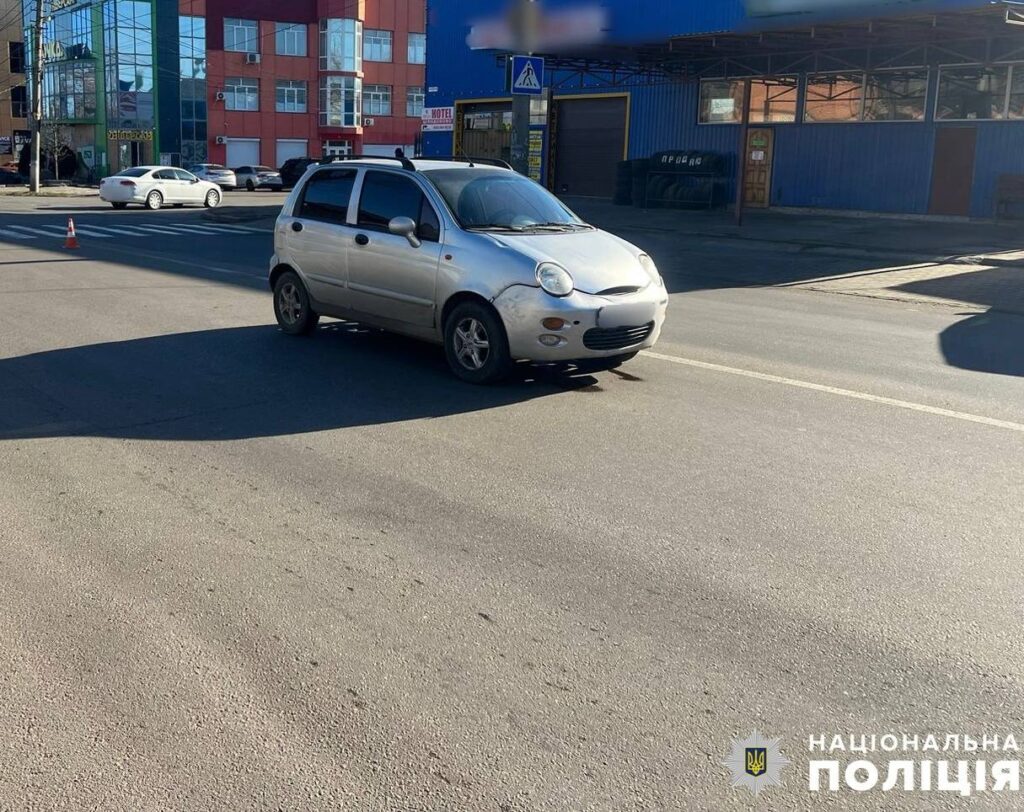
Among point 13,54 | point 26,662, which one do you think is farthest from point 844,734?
point 13,54

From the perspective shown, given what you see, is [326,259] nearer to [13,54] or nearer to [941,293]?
[941,293]

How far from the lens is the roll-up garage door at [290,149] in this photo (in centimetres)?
7006

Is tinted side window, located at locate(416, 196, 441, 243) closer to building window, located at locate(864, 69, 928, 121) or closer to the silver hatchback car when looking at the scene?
the silver hatchback car

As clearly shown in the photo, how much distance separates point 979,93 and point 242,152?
50855 mm

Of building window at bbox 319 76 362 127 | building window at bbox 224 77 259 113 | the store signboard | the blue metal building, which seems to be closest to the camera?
the blue metal building

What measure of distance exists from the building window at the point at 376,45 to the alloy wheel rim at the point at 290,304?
6500 centimetres

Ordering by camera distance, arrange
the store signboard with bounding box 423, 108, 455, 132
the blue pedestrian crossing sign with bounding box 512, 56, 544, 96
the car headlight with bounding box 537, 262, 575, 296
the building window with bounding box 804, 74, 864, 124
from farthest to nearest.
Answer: the store signboard with bounding box 423, 108, 455, 132
the building window with bounding box 804, 74, 864, 124
the blue pedestrian crossing sign with bounding box 512, 56, 544, 96
the car headlight with bounding box 537, 262, 575, 296

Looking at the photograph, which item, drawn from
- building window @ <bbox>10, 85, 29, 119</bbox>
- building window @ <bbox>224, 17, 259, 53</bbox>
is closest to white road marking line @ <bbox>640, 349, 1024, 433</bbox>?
building window @ <bbox>224, 17, 259, 53</bbox>

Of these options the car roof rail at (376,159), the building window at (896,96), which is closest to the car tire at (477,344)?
the car roof rail at (376,159)

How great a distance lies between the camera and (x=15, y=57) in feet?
304

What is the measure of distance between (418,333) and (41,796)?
6.32 meters

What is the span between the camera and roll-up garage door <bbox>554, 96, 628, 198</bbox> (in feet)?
122

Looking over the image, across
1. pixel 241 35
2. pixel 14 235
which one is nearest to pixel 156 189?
pixel 14 235

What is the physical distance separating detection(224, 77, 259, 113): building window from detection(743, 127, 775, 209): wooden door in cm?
4418
